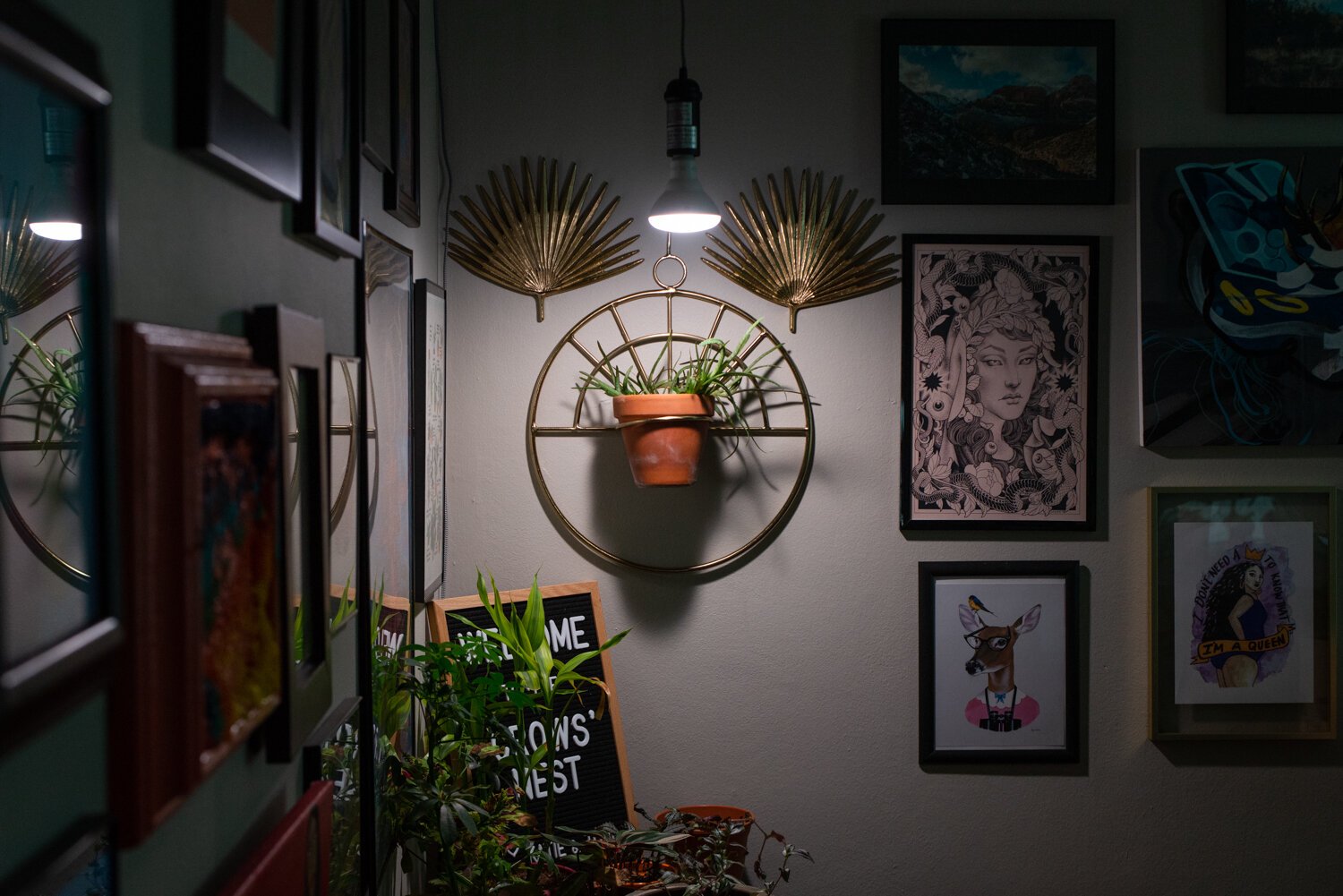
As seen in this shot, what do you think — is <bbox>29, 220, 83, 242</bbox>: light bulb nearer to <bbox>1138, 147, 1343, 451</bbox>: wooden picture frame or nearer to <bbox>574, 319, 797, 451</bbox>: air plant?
<bbox>574, 319, 797, 451</bbox>: air plant

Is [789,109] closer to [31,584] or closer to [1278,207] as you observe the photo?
[1278,207]

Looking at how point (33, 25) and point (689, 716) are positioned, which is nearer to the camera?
point (33, 25)

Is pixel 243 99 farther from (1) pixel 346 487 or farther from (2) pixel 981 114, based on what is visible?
(2) pixel 981 114

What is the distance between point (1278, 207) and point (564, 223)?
1.48 meters

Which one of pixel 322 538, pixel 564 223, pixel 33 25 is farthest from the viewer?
pixel 564 223

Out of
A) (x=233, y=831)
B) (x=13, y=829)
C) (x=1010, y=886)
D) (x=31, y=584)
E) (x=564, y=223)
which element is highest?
(x=564, y=223)

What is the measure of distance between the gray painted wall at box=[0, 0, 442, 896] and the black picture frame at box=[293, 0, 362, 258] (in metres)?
0.04

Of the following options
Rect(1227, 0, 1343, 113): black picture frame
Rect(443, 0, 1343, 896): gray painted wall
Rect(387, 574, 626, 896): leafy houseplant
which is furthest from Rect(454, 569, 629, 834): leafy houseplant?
Rect(1227, 0, 1343, 113): black picture frame

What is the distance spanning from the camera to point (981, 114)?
84.9 inches

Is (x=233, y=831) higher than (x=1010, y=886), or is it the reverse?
(x=233, y=831)

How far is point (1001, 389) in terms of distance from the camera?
2170 mm

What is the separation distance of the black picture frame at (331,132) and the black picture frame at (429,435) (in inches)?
25.1

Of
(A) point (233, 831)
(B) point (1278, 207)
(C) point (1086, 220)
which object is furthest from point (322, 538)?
(B) point (1278, 207)

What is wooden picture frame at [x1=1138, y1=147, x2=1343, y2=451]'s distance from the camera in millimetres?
2158
